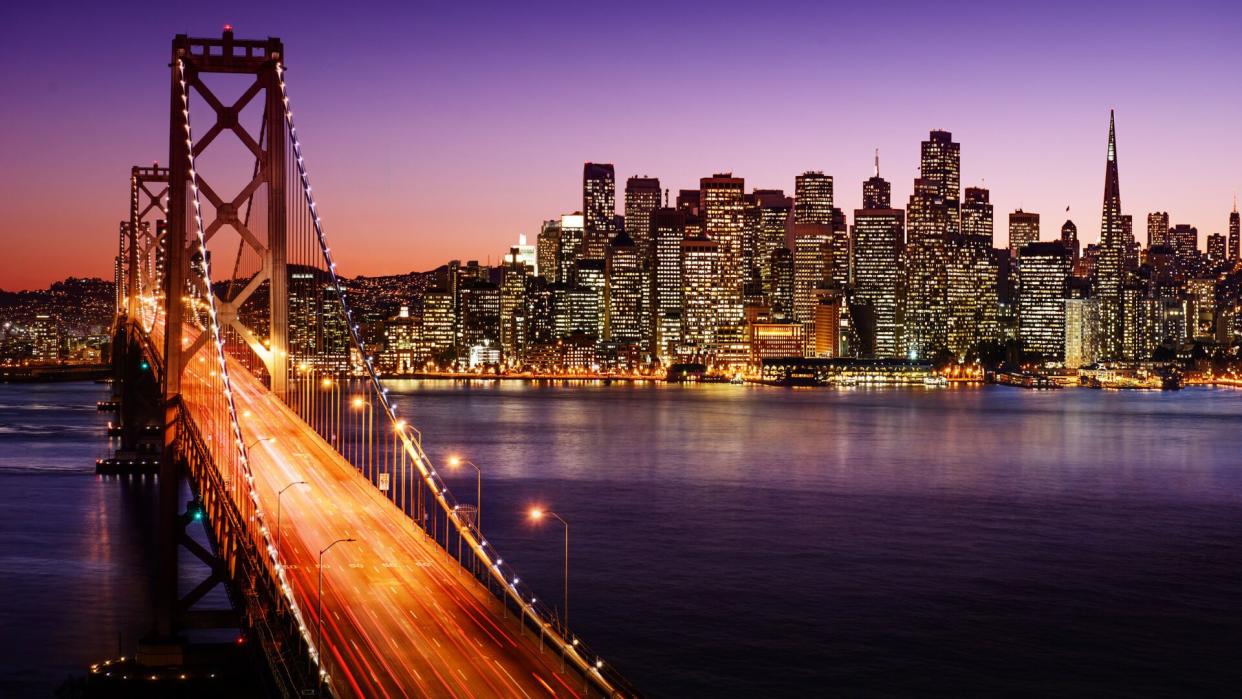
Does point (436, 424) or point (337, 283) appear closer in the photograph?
point (337, 283)

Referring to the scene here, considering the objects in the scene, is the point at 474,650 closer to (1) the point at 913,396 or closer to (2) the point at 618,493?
(2) the point at 618,493

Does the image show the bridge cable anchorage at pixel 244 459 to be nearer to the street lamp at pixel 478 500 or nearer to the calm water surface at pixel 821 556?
the street lamp at pixel 478 500

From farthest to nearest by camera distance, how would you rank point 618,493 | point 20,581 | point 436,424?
1. point 436,424
2. point 618,493
3. point 20,581

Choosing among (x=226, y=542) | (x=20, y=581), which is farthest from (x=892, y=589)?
(x=20, y=581)

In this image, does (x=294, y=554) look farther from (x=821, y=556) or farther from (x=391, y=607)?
(x=821, y=556)

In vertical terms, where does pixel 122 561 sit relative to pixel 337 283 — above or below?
below

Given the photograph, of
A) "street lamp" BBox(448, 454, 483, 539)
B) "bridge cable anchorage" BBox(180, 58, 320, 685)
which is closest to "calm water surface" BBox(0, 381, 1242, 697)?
"street lamp" BBox(448, 454, 483, 539)

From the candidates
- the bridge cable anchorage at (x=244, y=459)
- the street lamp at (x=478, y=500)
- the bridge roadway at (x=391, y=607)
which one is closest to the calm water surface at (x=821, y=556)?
the street lamp at (x=478, y=500)
